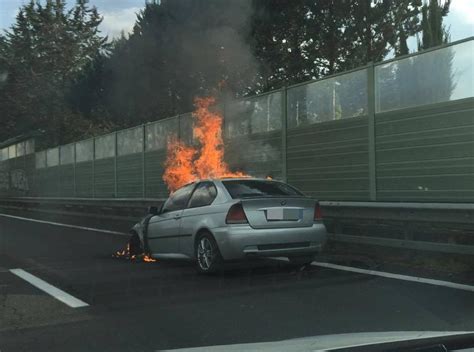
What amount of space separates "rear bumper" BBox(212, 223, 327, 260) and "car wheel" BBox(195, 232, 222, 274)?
13cm

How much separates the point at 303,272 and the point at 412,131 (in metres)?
3.36

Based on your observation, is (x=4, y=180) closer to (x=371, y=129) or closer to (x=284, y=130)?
(x=284, y=130)

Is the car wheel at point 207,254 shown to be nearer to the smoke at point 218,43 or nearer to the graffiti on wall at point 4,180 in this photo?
the smoke at point 218,43

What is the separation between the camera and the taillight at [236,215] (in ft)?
23.2

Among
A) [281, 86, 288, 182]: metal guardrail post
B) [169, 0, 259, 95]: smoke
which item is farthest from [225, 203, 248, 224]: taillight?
[169, 0, 259, 95]: smoke

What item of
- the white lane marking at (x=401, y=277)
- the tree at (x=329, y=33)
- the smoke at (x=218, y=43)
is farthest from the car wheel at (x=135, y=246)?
the tree at (x=329, y=33)

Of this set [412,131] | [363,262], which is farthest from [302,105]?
[363,262]

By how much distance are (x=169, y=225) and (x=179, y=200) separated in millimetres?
411

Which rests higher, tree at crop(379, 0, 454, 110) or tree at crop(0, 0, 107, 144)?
tree at crop(0, 0, 107, 144)

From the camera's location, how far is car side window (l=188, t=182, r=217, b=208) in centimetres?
765

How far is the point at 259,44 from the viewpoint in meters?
20.4

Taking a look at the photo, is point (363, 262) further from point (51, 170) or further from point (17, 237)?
point (51, 170)

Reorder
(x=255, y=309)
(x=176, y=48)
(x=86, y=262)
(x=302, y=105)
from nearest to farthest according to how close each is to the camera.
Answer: (x=255, y=309) → (x=86, y=262) → (x=302, y=105) → (x=176, y=48)

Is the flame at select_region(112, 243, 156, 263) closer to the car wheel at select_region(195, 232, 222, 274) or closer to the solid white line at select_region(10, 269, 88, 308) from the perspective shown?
the car wheel at select_region(195, 232, 222, 274)
